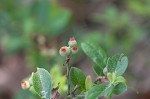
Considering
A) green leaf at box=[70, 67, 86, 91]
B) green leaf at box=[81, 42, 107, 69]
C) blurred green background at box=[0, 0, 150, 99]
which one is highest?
blurred green background at box=[0, 0, 150, 99]

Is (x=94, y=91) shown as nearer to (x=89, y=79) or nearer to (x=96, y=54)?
(x=89, y=79)

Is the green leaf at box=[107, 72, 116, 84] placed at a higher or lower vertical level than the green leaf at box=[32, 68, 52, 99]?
lower

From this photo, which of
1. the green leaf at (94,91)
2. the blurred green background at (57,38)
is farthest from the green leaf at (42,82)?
the blurred green background at (57,38)

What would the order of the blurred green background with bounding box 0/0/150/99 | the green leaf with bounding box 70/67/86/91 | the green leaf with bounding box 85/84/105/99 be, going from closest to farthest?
the green leaf with bounding box 85/84/105/99
the green leaf with bounding box 70/67/86/91
the blurred green background with bounding box 0/0/150/99

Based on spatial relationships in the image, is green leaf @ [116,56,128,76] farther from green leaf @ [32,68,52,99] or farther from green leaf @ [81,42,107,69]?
green leaf @ [32,68,52,99]

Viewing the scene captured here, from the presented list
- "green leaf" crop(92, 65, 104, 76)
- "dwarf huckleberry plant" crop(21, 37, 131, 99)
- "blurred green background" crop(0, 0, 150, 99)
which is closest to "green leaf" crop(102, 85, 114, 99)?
"dwarf huckleberry plant" crop(21, 37, 131, 99)

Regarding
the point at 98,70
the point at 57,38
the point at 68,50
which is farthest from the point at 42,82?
the point at 57,38

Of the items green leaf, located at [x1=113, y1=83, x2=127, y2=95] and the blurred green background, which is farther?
the blurred green background
